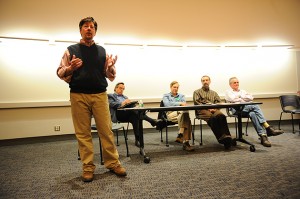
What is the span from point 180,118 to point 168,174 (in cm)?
140

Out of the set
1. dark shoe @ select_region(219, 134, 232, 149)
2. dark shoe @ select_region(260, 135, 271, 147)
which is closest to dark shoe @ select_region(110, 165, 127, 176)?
dark shoe @ select_region(219, 134, 232, 149)

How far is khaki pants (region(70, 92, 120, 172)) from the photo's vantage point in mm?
2168

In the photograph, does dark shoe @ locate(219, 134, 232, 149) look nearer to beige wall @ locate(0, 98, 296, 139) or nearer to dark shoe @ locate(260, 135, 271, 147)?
dark shoe @ locate(260, 135, 271, 147)

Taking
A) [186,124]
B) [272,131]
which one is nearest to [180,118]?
[186,124]

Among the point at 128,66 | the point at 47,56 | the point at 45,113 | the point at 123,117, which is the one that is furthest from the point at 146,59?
the point at 45,113

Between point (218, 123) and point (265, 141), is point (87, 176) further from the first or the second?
point (265, 141)

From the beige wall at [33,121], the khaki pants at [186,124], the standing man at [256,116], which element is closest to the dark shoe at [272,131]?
the standing man at [256,116]

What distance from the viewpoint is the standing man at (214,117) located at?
3168 millimetres

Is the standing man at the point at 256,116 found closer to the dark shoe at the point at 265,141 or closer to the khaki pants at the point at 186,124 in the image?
the dark shoe at the point at 265,141

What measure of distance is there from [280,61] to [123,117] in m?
4.44

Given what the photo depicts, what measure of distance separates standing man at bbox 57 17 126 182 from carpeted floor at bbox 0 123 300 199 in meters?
0.25

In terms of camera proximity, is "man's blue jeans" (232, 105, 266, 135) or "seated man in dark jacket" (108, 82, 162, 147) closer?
"seated man in dark jacket" (108, 82, 162, 147)

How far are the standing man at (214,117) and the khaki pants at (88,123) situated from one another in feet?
5.62

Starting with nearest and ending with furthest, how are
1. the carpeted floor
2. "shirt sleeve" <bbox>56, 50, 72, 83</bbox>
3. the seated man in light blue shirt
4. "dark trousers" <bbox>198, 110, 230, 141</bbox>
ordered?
1. the carpeted floor
2. "shirt sleeve" <bbox>56, 50, 72, 83</bbox>
3. "dark trousers" <bbox>198, 110, 230, 141</bbox>
4. the seated man in light blue shirt
